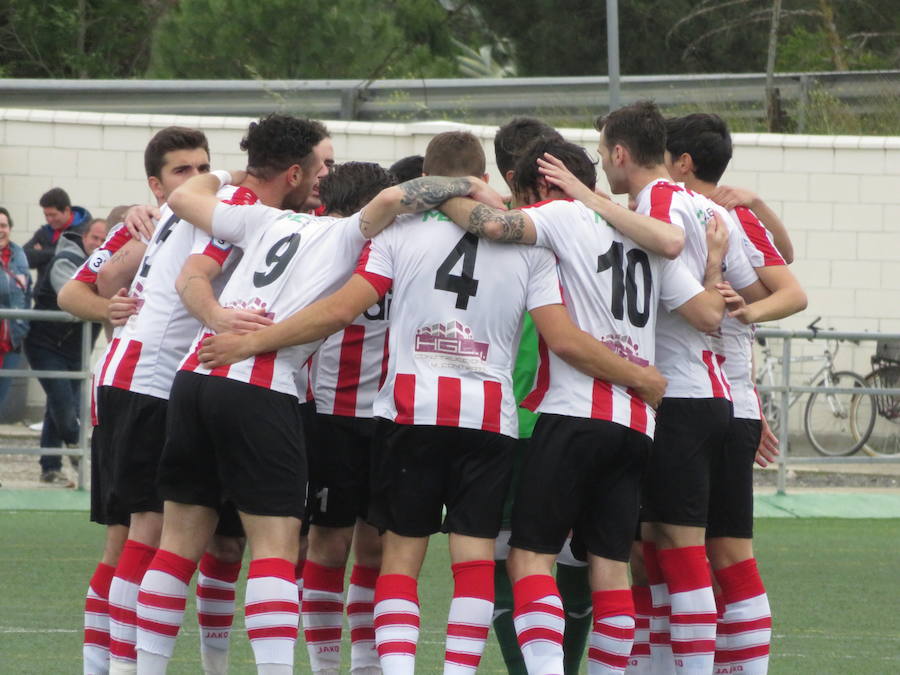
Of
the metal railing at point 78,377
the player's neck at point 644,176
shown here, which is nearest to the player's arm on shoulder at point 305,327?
the player's neck at point 644,176

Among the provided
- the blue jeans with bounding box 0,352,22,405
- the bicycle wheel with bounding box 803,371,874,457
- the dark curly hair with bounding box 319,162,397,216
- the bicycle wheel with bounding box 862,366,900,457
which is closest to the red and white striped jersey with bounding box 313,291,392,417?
the dark curly hair with bounding box 319,162,397,216

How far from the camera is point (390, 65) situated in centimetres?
2164

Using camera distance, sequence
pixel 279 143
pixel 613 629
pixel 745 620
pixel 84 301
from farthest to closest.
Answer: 1. pixel 84 301
2. pixel 745 620
3. pixel 279 143
4. pixel 613 629

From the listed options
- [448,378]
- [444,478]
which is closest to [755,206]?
[448,378]

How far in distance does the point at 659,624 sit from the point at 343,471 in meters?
1.30

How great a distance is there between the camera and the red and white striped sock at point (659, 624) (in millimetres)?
5594

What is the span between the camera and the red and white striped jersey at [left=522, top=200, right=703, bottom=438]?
503cm

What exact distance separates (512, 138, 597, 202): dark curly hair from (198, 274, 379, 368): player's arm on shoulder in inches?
26.6

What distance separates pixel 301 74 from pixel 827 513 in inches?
473

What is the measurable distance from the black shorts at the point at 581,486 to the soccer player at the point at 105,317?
1536 mm

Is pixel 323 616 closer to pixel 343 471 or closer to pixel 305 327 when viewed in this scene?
pixel 343 471

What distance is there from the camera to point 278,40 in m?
21.3

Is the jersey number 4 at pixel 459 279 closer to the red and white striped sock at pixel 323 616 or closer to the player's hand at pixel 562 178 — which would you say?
the player's hand at pixel 562 178

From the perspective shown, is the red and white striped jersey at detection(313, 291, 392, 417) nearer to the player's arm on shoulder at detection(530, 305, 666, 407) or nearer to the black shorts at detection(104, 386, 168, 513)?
the black shorts at detection(104, 386, 168, 513)
